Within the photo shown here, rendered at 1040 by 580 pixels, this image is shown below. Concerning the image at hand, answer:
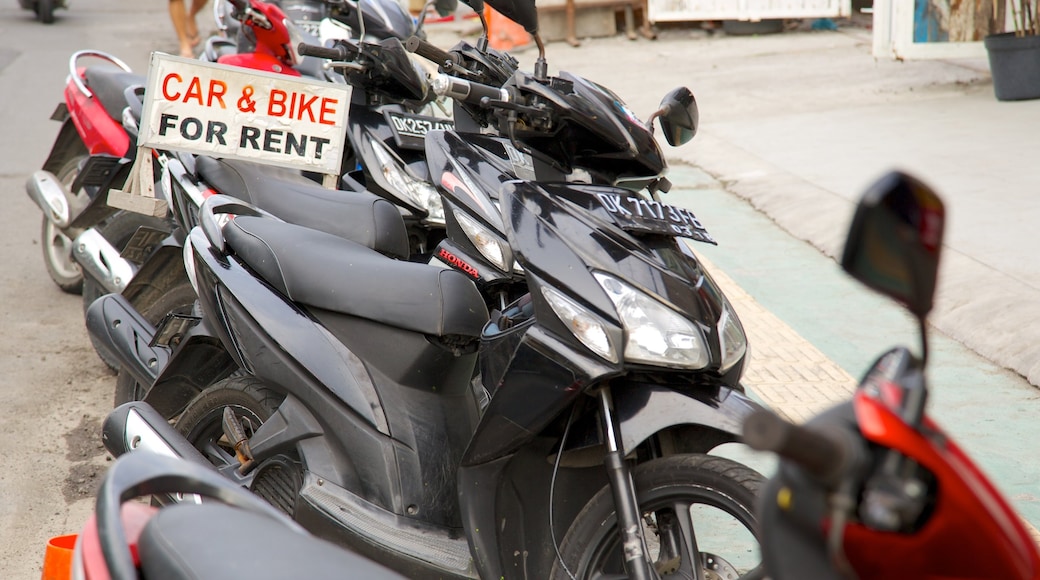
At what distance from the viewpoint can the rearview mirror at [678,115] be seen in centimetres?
271

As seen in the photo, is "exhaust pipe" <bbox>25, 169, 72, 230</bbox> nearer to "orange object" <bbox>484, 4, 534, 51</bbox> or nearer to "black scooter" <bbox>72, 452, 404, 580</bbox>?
"black scooter" <bbox>72, 452, 404, 580</bbox>

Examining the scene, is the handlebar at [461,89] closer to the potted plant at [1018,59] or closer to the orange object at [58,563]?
the orange object at [58,563]

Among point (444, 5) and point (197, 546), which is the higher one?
point (444, 5)

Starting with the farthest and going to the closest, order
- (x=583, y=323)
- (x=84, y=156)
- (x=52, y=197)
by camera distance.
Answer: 1. (x=84, y=156)
2. (x=52, y=197)
3. (x=583, y=323)

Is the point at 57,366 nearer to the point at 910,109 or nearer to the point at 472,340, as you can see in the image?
the point at 472,340

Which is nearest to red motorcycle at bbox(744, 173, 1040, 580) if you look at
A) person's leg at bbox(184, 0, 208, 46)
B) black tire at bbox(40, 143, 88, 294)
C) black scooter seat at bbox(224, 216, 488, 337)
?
black scooter seat at bbox(224, 216, 488, 337)

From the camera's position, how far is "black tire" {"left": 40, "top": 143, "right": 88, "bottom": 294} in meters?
5.21

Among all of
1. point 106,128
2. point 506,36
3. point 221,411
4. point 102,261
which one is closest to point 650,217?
point 221,411

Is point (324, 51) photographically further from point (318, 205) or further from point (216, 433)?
point (216, 433)

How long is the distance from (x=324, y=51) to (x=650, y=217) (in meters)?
1.93

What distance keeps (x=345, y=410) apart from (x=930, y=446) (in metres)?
1.88

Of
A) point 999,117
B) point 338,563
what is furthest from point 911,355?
point 999,117

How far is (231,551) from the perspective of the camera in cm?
134

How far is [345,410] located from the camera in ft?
8.64
